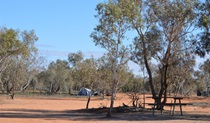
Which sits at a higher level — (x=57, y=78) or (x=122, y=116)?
(x=57, y=78)

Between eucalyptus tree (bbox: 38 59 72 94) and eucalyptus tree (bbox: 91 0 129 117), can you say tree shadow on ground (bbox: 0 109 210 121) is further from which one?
eucalyptus tree (bbox: 38 59 72 94)

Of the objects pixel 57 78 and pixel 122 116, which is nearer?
pixel 122 116

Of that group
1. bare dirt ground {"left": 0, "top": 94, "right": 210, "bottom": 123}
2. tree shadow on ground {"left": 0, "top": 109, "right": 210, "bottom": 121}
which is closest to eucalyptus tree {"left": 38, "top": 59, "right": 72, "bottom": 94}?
bare dirt ground {"left": 0, "top": 94, "right": 210, "bottom": 123}

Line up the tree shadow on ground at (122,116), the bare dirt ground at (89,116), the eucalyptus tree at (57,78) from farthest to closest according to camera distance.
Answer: the eucalyptus tree at (57,78) < the tree shadow on ground at (122,116) < the bare dirt ground at (89,116)

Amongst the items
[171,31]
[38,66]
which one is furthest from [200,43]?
[38,66]

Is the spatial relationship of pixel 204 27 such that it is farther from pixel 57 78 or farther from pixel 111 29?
pixel 57 78

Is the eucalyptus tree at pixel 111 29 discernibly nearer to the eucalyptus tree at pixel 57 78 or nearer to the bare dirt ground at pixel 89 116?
the bare dirt ground at pixel 89 116

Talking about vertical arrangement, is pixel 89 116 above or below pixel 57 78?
below

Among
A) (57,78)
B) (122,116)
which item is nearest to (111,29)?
(122,116)

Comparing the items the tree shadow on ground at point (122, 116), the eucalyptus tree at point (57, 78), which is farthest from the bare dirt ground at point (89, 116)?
the eucalyptus tree at point (57, 78)

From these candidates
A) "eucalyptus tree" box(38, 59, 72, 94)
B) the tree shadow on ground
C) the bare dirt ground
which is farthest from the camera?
"eucalyptus tree" box(38, 59, 72, 94)

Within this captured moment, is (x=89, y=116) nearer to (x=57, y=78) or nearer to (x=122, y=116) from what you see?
(x=122, y=116)

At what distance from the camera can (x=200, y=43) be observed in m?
24.1

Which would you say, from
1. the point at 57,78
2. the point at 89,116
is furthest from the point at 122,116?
the point at 57,78
